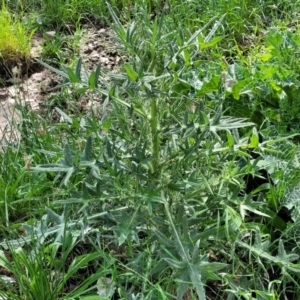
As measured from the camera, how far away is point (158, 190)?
164 cm

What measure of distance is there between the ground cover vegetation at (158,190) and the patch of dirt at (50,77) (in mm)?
386

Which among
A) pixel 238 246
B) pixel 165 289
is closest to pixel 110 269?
pixel 165 289

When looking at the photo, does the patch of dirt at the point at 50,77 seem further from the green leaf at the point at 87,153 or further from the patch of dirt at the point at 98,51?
the green leaf at the point at 87,153

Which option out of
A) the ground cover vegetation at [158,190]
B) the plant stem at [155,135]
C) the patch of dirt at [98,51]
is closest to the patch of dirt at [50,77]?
the patch of dirt at [98,51]

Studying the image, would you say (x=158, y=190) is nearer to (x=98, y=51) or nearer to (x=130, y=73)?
(x=130, y=73)

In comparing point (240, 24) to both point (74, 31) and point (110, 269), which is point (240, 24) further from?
point (110, 269)

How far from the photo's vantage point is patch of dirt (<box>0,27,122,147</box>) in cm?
275

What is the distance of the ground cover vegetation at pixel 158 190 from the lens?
5.48 ft

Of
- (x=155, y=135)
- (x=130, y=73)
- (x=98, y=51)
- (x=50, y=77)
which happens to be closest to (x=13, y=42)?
(x=50, y=77)

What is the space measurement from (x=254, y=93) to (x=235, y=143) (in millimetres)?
561

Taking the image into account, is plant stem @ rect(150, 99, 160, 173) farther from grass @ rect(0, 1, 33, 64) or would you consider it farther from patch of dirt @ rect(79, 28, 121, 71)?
grass @ rect(0, 1, 33, 64)

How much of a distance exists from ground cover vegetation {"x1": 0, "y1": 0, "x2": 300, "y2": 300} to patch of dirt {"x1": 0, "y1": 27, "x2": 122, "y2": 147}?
386 millimetres

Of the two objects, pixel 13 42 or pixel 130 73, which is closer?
pixel 130 73

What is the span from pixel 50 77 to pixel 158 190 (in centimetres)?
152
